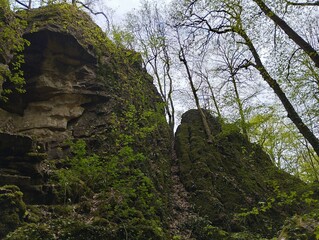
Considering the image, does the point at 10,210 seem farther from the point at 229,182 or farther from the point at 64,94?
the point at 229,182

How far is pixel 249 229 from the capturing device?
39.1 ft

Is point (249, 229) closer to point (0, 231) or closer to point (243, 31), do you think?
point (243, 31)

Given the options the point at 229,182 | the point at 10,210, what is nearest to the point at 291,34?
the point at 10,210

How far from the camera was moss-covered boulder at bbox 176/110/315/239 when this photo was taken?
480 inches

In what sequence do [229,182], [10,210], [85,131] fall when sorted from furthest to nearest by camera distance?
[229,182] → [85,131] → [10,210]

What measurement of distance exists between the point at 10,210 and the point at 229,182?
10.2 metres

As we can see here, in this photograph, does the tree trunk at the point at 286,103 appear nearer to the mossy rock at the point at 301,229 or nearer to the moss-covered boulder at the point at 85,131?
the mossy rock at the point at 301,229

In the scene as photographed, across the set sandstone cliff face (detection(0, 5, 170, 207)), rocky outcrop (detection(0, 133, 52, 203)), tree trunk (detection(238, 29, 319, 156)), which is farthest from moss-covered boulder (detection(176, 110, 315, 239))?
rocky outcrop (detection(0, 133, 52, 203))

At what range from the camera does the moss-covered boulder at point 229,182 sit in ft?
40.0

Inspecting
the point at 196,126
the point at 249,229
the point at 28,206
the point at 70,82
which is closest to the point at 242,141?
the point at 196,126

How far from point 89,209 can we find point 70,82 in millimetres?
6571

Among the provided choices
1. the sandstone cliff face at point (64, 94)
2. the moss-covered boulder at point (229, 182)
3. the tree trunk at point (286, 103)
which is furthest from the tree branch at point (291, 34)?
the sandstone cliff face at point (64, 94)

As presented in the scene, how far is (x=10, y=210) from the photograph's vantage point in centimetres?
654

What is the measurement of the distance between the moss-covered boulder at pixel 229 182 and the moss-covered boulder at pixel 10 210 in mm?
6464
